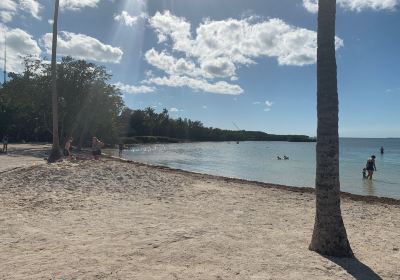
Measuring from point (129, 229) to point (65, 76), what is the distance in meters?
35.5

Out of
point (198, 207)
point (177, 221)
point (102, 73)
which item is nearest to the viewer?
point (177, 221)

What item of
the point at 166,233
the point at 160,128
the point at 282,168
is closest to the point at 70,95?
the point at 282,168

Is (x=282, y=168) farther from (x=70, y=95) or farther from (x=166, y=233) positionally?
(x=166, y=233)

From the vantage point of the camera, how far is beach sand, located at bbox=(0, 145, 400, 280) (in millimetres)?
A: 6113

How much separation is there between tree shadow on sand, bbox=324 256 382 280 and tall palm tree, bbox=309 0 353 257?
21cm

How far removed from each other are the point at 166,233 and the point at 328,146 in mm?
3313

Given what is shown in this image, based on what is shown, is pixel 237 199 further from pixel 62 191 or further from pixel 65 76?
pixel 65 76

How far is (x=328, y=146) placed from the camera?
7.09 metres

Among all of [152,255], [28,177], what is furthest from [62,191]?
[152,255]

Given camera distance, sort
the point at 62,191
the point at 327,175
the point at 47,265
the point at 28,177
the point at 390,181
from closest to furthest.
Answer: the point at 47,265
the point at 327,175
the point at 62,191
the point at 28,177
the point at 390,181

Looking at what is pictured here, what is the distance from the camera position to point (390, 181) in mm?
29547

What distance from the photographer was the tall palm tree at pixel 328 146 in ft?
23.2

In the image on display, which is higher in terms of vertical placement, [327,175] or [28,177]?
[327,175]

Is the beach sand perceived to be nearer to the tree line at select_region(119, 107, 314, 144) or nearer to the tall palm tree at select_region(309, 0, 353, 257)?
the tall palm tree at select_region(309, 0, 353, 257)
